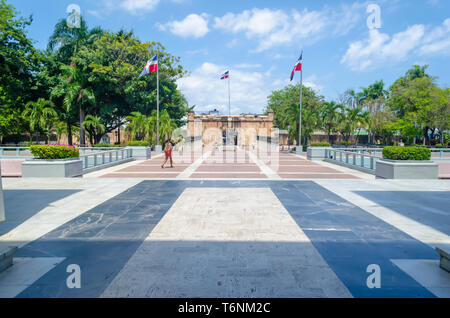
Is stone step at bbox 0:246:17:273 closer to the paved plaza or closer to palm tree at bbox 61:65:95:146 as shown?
the paved plaza

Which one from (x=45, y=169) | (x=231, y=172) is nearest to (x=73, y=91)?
(x=45, y=169)

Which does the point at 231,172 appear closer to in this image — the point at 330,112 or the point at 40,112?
the point at 330,112

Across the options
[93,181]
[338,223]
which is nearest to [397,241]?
[338,223]

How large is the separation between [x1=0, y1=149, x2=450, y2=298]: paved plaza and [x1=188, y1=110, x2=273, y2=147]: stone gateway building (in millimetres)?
47645

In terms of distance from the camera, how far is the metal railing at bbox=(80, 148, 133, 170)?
1614 cm

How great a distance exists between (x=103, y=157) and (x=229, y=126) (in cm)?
4203

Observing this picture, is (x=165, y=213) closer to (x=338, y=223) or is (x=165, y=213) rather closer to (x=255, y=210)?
(x=255, y=210)

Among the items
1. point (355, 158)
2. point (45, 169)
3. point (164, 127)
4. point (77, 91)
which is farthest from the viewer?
point (77, 91)

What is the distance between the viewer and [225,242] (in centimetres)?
530

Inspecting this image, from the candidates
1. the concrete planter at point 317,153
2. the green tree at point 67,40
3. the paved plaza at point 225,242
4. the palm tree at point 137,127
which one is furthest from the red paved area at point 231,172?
the green tree at point 67,40

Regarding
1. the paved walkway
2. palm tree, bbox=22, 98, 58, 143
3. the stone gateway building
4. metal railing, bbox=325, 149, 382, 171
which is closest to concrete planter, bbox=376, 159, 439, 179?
metal railing, bbox=325, 149, 382, 171

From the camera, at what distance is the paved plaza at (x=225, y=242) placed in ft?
12.2

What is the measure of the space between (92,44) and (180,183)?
119ft
